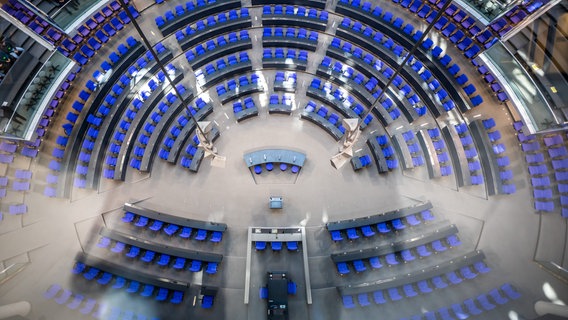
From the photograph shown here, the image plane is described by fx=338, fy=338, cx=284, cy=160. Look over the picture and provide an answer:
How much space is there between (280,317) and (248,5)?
19174mm

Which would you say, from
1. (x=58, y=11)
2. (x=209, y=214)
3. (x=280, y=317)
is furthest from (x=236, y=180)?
(x=58, y=11)

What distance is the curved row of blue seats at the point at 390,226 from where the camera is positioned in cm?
1881

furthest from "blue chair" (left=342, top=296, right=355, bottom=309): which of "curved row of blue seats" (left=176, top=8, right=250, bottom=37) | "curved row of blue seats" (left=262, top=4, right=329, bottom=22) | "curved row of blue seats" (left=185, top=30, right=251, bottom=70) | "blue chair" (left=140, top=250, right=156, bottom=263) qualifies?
"curved row of blue seats" (left=176, top=8, right=250, bottom=37)

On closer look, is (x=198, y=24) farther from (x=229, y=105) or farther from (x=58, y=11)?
(x=58, y=11)

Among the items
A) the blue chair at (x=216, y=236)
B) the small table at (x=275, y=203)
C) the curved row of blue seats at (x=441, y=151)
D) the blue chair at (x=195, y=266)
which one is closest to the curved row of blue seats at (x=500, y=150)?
the curved row of blue seats at (x=441, y=151)

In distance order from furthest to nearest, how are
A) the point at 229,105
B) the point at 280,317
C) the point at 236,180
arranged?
the point at 229,105
the point at 236,180
the point at 280,317

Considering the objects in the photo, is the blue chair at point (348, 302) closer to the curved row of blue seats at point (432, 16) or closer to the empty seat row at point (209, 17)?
the curved row of blue seats at point (432, 16)

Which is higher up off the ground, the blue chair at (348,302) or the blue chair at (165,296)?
the blue chair at (165,296)

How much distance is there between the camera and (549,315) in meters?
17.5

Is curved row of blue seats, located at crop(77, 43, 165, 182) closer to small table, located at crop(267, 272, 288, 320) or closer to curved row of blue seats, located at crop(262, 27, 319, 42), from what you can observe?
curved row of blue seats, located at crop(262, 27, 319, 42)

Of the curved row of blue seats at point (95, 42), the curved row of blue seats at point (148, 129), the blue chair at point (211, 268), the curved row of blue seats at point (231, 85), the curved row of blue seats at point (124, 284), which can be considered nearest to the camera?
the curved row of blue seats at point (124, 284)

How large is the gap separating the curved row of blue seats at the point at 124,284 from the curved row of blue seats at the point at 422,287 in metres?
9.03

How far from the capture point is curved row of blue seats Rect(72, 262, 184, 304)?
17703 millimetres

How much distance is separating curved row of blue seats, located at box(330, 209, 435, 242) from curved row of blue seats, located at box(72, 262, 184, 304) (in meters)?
9.14
